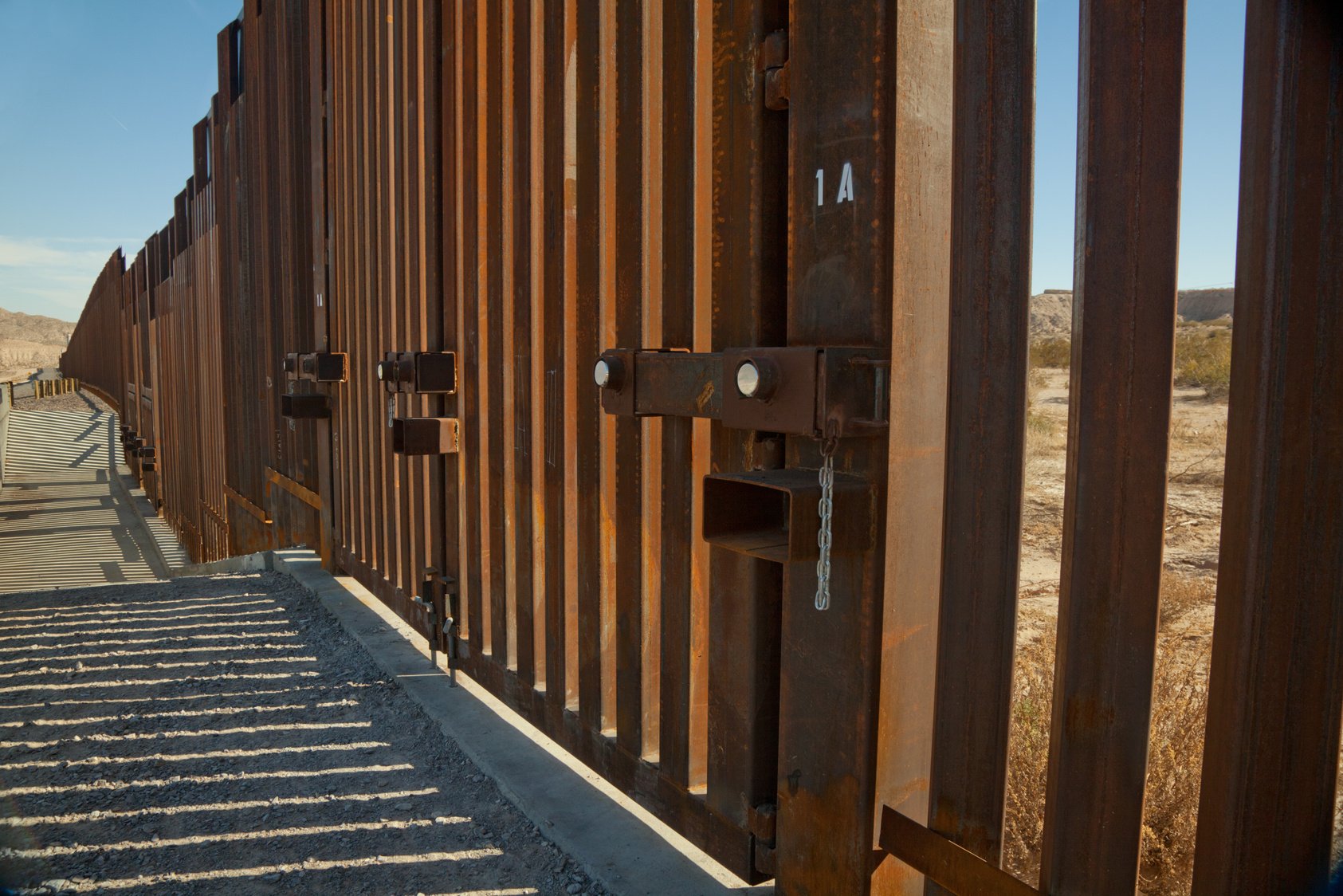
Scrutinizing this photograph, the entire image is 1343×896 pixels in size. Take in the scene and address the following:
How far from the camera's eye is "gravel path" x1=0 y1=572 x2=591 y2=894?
265 centimetres

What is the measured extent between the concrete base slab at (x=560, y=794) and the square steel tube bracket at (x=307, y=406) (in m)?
2.06

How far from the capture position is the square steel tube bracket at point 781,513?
6.03 ft

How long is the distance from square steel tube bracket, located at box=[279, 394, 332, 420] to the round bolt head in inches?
191

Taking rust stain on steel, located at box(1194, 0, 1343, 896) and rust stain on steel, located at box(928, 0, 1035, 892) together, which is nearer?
rust stain on steel, located at box(1194, 0, 1343, 896)

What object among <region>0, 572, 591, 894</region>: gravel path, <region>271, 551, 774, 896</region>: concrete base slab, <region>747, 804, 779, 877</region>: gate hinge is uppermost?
<region>747, 804, 779, 877</region>: gate hinge

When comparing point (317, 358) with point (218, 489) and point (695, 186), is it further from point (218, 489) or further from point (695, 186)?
point (218, 489)

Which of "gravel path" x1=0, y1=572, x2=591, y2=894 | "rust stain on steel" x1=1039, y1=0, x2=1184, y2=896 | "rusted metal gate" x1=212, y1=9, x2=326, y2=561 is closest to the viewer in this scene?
"rust stain on steel" x1=1039, y1=0, x2=1184, y2=896

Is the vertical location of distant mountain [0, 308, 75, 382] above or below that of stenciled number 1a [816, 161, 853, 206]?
above

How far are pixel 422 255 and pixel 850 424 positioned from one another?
10.2 ft

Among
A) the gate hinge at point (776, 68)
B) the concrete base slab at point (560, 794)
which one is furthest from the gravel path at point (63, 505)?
the gate hinge at point (776, 68)

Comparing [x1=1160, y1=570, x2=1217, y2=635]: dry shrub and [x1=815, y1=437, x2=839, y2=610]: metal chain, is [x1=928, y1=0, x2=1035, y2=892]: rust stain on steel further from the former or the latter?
[x1=1160, y1=570, x2=1217, y2=635]: dry shrub

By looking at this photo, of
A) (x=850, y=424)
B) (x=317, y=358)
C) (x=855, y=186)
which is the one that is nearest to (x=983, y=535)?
(x=850, y=424)

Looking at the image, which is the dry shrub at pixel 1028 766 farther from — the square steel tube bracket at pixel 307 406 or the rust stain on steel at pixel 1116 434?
the square steel tube bracket at pixel 307 406

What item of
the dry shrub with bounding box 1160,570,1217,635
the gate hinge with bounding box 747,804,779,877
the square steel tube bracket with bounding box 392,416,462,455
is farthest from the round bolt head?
the dry shrub with bounding box 1160,570,1217,635
